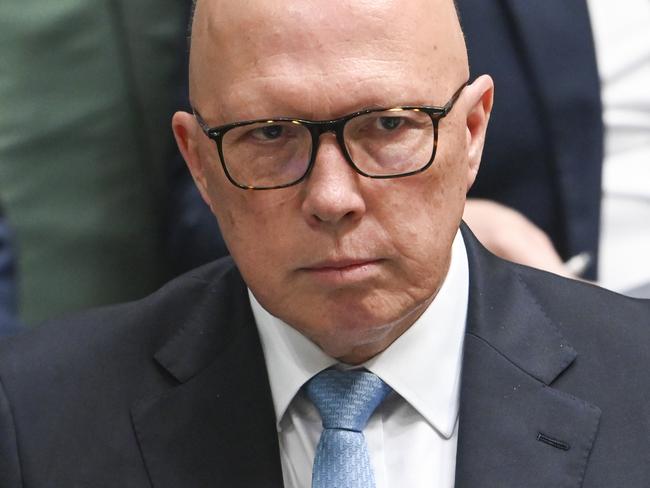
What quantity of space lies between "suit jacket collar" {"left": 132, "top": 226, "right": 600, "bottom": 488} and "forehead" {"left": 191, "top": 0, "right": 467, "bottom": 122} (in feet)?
0.89

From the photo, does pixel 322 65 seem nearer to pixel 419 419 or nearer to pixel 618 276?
pixel 419 419

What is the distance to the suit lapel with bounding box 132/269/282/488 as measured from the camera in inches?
56.2

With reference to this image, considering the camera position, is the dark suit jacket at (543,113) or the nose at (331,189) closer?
the nose at (331,189)

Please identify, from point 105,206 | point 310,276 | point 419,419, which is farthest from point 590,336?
point 105,206

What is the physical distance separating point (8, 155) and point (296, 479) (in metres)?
0.81

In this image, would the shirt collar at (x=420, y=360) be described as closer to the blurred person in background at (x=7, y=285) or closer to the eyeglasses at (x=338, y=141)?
the eyeglasses at (x=338, y=141)

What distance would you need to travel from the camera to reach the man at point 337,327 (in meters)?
1.29

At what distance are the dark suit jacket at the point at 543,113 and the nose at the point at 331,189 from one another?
2.14 ft

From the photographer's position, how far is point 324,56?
4.14 ft

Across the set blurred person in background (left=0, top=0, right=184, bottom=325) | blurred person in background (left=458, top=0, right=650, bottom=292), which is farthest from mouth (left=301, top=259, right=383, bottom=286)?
blurred person in background (left=0, top=0, right=184, bottom=325)

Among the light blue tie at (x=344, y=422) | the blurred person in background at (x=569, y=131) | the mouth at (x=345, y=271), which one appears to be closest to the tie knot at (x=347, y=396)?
the light blue tie at (x=344, y=422)

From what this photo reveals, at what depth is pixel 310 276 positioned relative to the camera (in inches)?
51.8

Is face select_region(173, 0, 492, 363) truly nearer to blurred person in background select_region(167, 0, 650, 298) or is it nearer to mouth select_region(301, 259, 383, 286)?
mouth select_region(301, 259, 383, 286)

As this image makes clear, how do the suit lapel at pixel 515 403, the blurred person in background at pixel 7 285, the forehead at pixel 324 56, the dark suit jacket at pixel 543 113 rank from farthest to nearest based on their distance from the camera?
the dark suit jacket at pixel 543 113 → the blurred person in background at pixel 7 285 → the suit lapel at pixel 515 403 → the forehead at pixel 324 56
